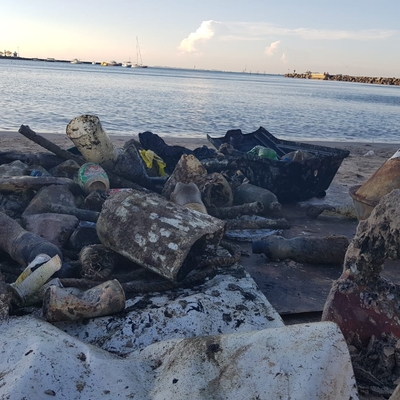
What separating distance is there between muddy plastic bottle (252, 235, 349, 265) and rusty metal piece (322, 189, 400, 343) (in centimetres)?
144

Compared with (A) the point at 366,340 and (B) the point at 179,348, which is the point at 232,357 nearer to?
(B) the point at 179,348

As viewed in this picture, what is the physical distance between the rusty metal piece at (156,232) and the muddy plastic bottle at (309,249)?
907 millimetres

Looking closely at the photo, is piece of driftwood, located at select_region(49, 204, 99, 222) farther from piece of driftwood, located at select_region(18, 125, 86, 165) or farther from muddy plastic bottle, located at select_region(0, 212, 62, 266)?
piece of driftwood, located at select_region(18, 125, 86, 165)

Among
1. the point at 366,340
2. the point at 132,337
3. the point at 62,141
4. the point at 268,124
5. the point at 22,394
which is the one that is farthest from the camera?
the point at 268,124

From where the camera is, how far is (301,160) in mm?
5762

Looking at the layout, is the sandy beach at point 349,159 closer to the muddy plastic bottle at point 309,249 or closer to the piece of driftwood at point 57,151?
the piece of driftwood at point 57,151

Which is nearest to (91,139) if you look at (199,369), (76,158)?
(76,158)

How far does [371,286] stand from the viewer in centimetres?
244

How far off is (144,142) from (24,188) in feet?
8.39

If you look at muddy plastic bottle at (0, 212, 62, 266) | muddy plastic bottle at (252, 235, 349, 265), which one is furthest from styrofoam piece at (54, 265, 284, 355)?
muddy plastic bottle at (252, 235, 349, 265)

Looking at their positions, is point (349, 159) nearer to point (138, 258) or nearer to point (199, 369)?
point (138, 258)

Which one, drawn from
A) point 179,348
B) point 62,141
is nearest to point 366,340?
point 179,348

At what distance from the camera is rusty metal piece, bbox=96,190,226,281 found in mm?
2986

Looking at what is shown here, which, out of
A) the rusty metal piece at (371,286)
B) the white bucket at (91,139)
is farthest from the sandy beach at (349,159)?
the rusty metal piece at (371,286)
